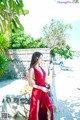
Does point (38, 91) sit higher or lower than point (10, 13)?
lower

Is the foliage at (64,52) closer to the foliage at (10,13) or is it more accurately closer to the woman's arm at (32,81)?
the woman's arm at (32,81)

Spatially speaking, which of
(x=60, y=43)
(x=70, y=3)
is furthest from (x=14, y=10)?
(x=60, y=43)

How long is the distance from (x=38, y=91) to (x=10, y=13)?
2.18 metres

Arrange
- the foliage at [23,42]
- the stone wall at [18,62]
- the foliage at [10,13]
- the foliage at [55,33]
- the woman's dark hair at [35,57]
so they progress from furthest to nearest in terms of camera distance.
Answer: the foliage at [55,33]
the foliage at [23,42]
the stone wall at [18,62]
the woman's dark hair at [35,57]
the foliage at [10,13]

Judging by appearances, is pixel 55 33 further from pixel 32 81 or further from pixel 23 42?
pixel 32 81

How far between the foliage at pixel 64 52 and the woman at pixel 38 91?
26.9 meters

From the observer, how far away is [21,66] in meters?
18.0

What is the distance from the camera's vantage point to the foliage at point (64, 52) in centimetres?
3247

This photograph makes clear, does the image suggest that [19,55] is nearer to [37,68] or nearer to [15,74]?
[15,74]

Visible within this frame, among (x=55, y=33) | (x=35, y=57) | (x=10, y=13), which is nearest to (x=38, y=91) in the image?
(x=35, y=57)

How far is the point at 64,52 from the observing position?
33.8 meters

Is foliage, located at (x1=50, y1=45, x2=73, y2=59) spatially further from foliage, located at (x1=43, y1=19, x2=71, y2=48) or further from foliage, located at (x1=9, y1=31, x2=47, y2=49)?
foliage, located at (x1=9, y1=31, x2=47, y2=49)

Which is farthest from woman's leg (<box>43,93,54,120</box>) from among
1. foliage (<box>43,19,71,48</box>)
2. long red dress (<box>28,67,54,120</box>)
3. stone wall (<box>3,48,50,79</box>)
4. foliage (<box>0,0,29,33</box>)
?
foliage (<box>43,19,71,48</box>)

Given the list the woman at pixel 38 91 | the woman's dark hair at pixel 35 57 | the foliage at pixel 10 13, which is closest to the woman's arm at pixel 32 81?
the woman at pixel 38 91
